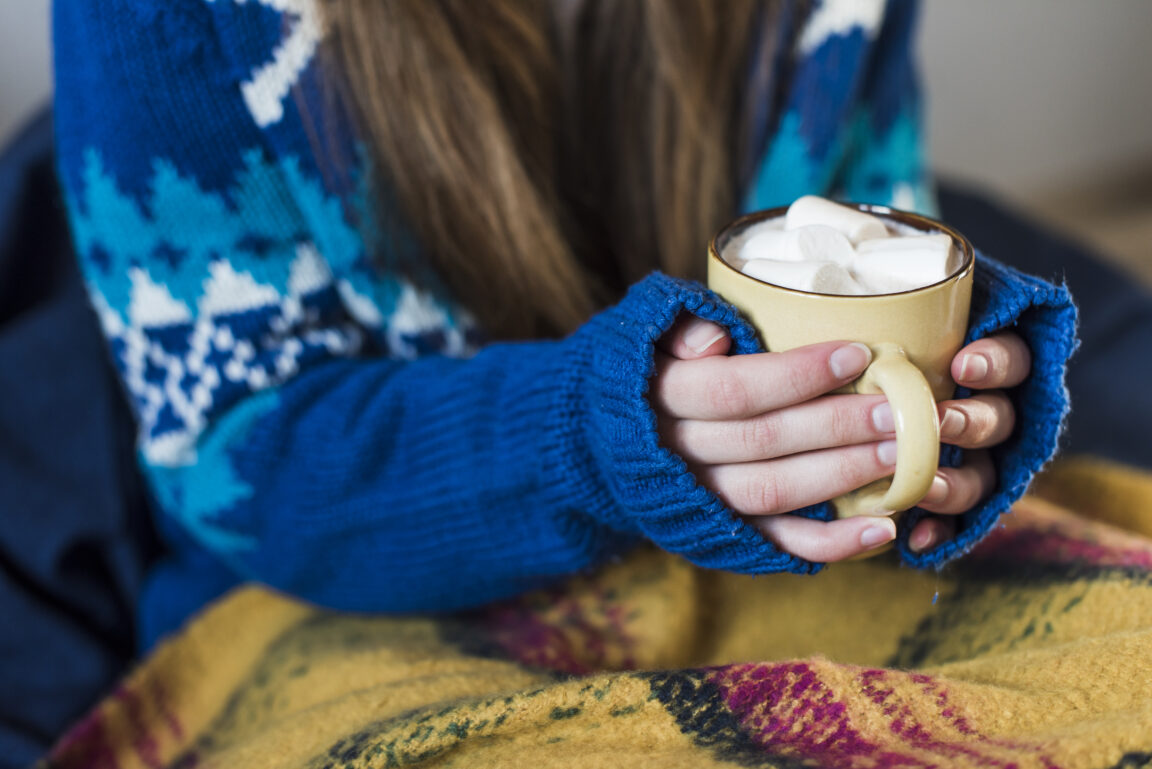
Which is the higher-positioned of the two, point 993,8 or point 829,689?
point 993,8

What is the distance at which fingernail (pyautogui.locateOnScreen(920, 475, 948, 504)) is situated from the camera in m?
0.45

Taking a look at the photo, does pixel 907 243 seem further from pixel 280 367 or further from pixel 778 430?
pixel 280 367

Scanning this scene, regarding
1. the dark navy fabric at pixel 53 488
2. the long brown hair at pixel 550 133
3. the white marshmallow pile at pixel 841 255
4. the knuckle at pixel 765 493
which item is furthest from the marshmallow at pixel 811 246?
the dark navy fabric at pixel 53 488

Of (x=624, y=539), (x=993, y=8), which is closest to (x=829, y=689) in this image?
(x=624, y=539)

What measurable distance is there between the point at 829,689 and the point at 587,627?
20 cm

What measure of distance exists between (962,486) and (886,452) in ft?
0.27

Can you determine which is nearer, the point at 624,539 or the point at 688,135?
the point at 624,539

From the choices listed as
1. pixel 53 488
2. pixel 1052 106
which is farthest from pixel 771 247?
pixel 1052 106

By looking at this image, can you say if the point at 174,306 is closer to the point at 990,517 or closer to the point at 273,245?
the point at 273,245

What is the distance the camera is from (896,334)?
401 millimetres

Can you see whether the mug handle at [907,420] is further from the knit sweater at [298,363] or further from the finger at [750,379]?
the knit sweater at [298,363]

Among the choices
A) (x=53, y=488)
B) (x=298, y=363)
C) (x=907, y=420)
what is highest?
(x=907, y=420)

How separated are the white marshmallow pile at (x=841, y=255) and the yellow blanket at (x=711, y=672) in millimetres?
193

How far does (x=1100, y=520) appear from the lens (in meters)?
0.70
